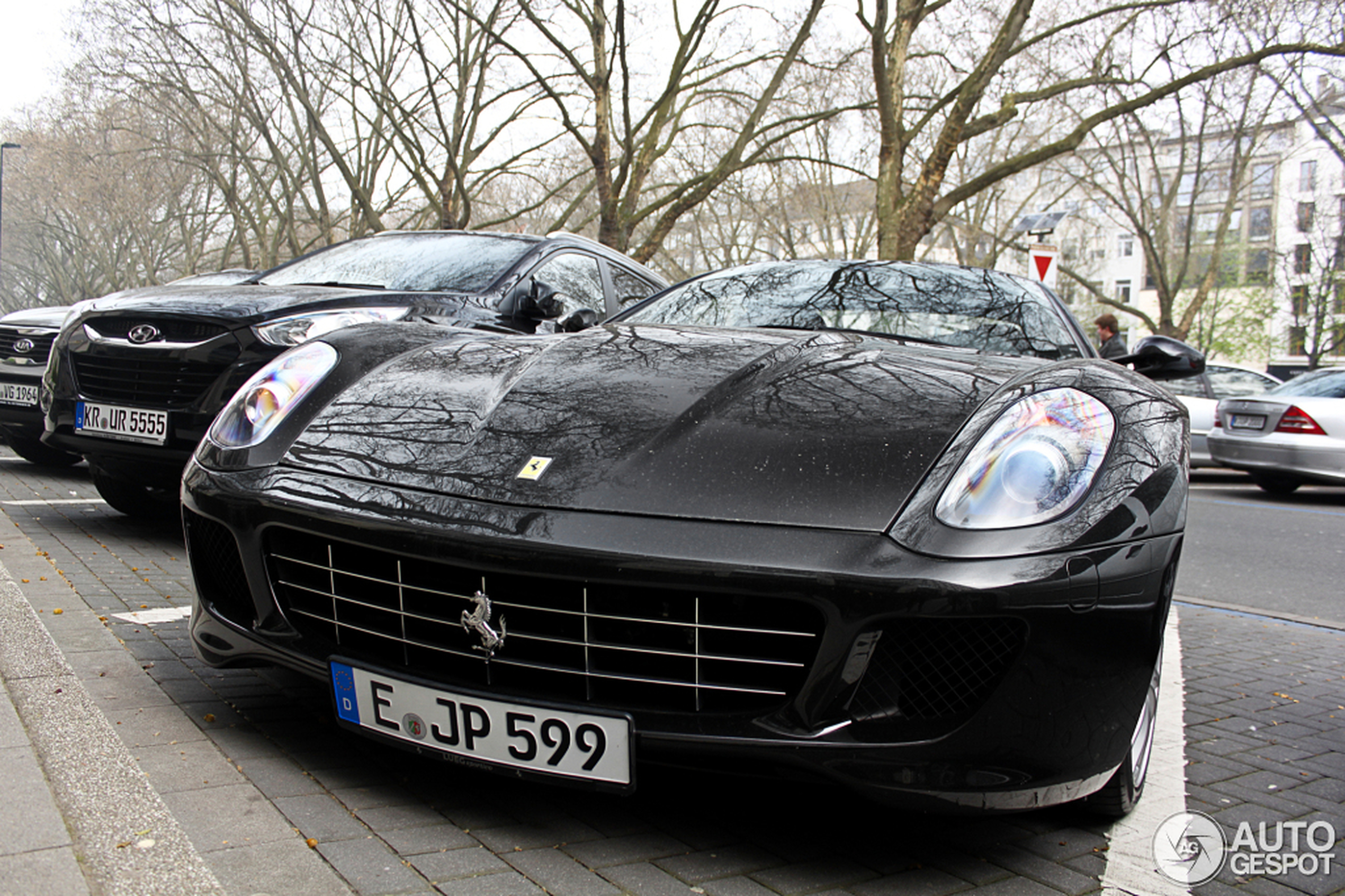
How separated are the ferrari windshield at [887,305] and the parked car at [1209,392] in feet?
32.7

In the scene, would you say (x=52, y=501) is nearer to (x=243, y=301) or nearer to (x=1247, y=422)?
(x=243, y=301)

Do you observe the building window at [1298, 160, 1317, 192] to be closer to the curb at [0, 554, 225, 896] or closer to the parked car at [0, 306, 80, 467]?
the parked car at [0, 306, 80, 467]

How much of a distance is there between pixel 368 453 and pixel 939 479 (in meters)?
1.18

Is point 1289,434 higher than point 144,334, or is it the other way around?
point 144,334

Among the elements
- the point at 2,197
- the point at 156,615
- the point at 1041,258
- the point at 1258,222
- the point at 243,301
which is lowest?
the point at 1258,222

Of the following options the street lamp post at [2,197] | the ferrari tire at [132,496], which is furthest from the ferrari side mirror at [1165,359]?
the street lamp post at [2,197]

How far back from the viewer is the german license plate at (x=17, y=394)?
23.0 ft

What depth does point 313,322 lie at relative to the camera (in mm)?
4750

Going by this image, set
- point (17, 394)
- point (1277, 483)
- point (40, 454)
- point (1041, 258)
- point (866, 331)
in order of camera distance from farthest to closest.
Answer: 1. point (1041, 258)
2. point (1277, 483)
3. point (40, 454)
4. point (17, 394)
5. point (866, 331)

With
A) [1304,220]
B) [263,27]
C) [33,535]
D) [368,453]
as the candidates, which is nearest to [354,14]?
[263,27]

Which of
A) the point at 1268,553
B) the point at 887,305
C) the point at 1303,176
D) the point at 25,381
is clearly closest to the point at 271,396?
the point at 887,305

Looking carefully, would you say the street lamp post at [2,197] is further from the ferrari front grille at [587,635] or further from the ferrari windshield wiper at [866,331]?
the ferrari front grille at [587,635]

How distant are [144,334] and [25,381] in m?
3.09

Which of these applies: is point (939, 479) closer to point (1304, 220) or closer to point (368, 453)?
point (368, 453)
